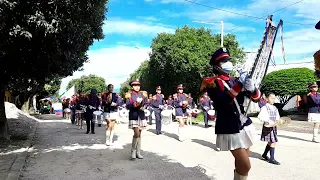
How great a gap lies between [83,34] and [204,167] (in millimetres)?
4408

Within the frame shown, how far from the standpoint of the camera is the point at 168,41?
38812 mm

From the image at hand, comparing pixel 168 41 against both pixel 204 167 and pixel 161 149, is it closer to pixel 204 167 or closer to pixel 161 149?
pixel 161 149

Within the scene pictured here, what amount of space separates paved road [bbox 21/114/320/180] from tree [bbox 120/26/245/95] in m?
24.0

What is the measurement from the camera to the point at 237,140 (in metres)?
4.29

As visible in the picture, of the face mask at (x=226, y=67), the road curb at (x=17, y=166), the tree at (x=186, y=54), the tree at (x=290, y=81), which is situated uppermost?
the tree at (x=186, y=54)

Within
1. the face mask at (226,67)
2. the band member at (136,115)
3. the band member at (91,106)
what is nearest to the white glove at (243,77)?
the face mask at (226,67)

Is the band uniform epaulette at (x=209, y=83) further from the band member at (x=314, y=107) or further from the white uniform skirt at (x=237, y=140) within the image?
the band member at (x=314, y=107)

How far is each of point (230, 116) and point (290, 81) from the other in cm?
1959

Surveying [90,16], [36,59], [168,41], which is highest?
[168,41]

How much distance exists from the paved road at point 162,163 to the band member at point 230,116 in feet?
7.38

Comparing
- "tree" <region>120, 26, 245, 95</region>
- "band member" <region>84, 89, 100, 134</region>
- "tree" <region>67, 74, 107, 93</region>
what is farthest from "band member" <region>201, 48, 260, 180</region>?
"tree" <region>67, 74, 107, 93</region>

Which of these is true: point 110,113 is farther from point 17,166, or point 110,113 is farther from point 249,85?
point 249,85

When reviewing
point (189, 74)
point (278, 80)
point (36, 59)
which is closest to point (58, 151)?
point (36, 59)

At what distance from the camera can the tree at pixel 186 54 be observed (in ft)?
114
